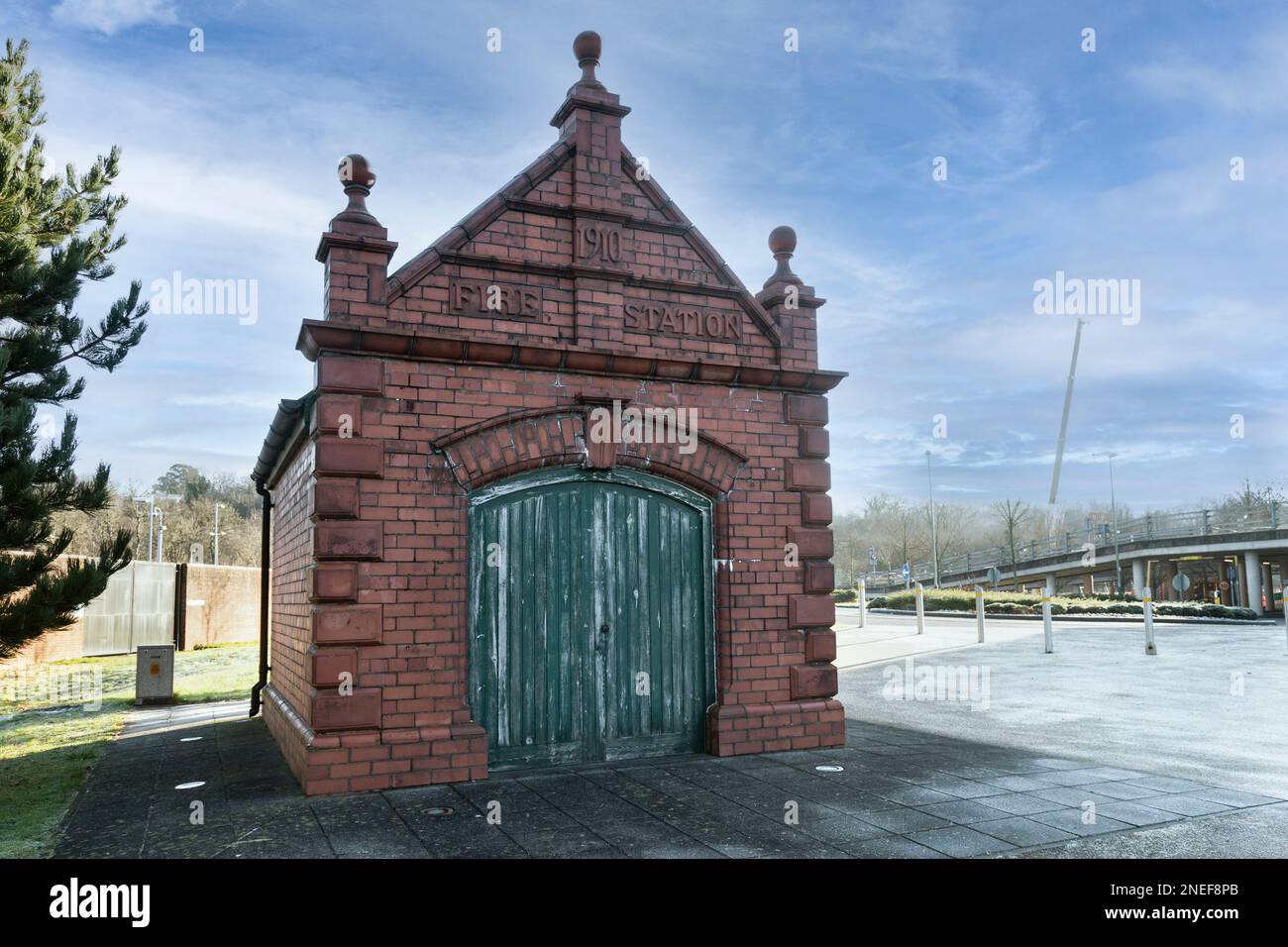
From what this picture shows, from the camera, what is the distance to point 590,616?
744 cm

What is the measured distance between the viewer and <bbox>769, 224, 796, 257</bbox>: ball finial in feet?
28.8

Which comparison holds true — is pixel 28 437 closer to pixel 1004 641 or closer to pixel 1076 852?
pixel 1076 852

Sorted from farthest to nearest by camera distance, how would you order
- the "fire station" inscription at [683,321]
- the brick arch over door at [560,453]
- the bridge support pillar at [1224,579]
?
the bridge support pillar at [1224,579] → the "fire station" inscription at [683,321] → the brick arch over door at [560,453]

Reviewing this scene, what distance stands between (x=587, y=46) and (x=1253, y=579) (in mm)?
40196

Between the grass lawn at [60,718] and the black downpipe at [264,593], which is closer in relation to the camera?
the grass lawn at [60,718]

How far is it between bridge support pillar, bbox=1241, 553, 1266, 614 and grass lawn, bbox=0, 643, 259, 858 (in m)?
38.2

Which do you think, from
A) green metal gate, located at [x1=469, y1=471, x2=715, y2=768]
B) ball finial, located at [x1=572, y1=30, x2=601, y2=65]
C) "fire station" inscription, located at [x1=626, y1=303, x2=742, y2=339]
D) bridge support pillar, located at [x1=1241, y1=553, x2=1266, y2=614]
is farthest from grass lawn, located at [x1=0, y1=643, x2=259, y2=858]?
bridge support pillar, located at [x1=1241, y1=553, x2=1266, y2=614]

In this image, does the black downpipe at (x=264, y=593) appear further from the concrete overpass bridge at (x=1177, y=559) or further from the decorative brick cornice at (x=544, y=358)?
the concrete overpass bridge at (x=1177, y=559)

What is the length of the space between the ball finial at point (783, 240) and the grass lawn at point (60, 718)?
7537 millimetres

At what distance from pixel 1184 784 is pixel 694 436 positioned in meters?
4.69

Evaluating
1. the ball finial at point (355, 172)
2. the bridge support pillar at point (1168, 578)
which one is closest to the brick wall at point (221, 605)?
the ball finial at point (355, 172)

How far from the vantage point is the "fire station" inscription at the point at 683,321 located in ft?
26.2

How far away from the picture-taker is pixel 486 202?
294 inches

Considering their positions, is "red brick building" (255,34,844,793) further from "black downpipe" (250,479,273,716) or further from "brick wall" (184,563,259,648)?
"brick wall" (184,563,259,648)
